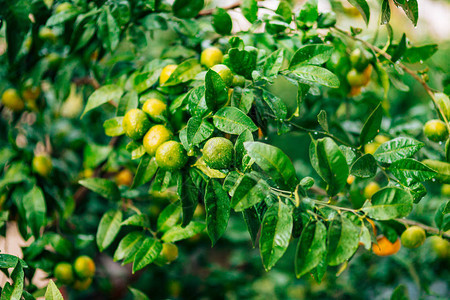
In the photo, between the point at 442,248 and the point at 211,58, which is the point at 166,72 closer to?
the point at 211,58

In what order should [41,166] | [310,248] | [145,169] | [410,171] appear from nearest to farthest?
[310,248]
[410,171]
[145,169]
[41,166]

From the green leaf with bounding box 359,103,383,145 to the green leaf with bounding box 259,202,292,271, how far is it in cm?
25

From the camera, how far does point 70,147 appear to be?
1269 millimetres

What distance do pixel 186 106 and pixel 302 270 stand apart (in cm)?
33

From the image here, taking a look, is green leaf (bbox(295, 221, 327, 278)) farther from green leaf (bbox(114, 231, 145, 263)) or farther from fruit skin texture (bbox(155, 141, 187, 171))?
green leaf (bbox(114, 231, 145, 263))

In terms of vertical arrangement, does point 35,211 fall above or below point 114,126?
below

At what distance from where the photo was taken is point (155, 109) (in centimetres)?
64

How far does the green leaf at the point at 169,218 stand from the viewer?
74 centimetres

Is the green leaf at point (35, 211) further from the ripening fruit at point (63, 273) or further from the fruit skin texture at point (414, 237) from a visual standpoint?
the fruit skin texture at point (414, 237)

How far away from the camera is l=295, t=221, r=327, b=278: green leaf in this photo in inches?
18.2

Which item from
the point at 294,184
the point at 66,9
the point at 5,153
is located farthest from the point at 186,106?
the point at 5,153

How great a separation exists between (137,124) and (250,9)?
1.17 ft

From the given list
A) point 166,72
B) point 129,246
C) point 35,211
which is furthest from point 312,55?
point 35,211

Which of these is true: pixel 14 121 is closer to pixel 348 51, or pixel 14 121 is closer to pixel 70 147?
pixel 70 147
